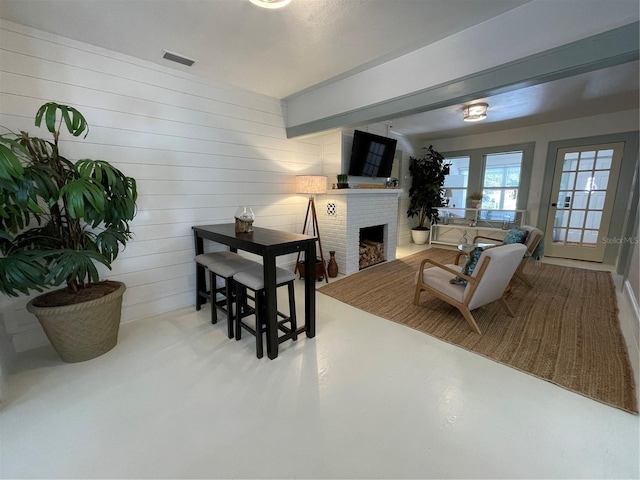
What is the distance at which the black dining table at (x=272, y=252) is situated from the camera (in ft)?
6.37

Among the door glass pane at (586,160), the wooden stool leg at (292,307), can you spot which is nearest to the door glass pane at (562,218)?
the door glass pane at (586,160)

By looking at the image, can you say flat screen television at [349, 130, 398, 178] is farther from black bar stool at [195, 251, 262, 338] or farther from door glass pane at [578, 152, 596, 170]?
door glass pane at [578, 152, 596, 170]

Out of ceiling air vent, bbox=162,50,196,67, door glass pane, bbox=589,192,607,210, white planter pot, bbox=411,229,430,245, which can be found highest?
ceiling air vent, bbox=162,50,196,67

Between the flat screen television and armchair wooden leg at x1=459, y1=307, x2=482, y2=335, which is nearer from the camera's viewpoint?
armchair wooden leg at x1=459, y1=307, x2=482, y2=335

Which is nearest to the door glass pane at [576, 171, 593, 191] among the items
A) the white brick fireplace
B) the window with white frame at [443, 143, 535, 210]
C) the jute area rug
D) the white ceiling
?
the window with white frame at [443, 143, 535, 210]

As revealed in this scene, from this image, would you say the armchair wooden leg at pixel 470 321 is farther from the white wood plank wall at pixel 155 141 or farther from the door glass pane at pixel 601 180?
the door glass pane at pixel 601 180

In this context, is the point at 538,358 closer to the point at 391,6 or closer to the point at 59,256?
the point at 391,6

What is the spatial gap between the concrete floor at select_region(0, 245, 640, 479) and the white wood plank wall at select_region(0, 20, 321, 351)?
31.6 inches

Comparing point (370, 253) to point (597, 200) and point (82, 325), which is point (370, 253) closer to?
point (82, 325)

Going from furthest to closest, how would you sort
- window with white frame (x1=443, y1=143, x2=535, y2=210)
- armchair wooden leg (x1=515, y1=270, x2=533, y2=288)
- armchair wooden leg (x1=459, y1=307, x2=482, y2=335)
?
1. window with white frame (x1=443, y1=143, x2=535, y2=210)
2. armchair wooden leg (x1=515, y1=270, x2=533, y2=288)
3. armchair wooden leg (x1=459, y1=307, x2=482, y2=335)

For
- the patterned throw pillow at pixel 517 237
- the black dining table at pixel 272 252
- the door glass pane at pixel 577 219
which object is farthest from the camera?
the door glass pane at pixel 577 219

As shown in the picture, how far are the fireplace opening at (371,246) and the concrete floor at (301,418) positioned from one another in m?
2.31

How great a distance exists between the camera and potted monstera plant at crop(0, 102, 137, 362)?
159 centimetres

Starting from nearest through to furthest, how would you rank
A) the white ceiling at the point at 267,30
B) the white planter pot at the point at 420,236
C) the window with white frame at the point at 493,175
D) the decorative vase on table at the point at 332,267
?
the white ceiling at the point at 267,30 < the decorative vase on table at the point at 332,267 < the window with white frame at the point at 493,175 < the white planter pot at the point at 420,236
